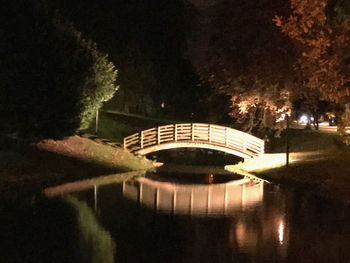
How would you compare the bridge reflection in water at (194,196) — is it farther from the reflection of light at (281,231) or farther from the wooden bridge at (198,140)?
the wooden bridge at (198,140)

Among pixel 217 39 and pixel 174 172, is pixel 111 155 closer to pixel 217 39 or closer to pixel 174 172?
pixel 174 172

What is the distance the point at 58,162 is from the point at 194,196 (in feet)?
28.5

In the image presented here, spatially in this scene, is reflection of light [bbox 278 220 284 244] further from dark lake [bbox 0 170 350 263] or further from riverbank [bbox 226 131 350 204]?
riverbank [bbox 226 131 350 204]

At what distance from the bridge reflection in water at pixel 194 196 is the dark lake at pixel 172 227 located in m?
0.04

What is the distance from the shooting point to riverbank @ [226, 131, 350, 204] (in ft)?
72.0

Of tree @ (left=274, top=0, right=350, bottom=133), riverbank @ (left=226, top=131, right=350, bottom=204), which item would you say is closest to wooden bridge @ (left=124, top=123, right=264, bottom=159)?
riverbank @ (left=226, top=131, right=350, bottom=204)

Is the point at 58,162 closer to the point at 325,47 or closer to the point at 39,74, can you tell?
the point at 39,74

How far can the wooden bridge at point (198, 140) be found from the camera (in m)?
34.8

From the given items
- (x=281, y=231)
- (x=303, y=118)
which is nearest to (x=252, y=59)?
(x=281, y=231)

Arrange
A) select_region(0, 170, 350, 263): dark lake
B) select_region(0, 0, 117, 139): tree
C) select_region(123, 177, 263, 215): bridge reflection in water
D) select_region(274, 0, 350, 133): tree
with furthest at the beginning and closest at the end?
select_region(0, 0, 117, 139): tree < select_region(274, 0, 350, 133): tree < select_region(123, 177, 263, 215): bridge reflection in water < select_region(0, 170, 350, 263): dark lake

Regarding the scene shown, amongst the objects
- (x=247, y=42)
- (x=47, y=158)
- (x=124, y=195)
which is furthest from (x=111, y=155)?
(x=124, y=195)

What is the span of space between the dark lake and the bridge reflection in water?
36 mm

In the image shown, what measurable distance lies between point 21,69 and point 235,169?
15.1m

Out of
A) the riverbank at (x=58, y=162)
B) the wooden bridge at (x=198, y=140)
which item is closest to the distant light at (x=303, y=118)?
the wooden bridge at (x=198, y=140)
